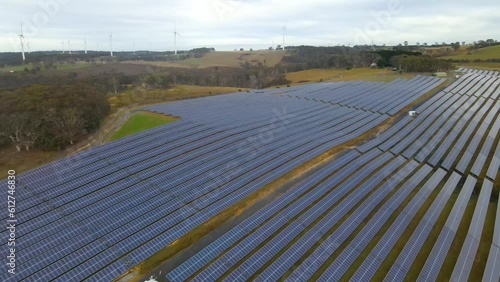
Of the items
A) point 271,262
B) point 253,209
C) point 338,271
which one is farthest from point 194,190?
point 338,271

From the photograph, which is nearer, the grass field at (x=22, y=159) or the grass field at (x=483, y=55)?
the grass field at (x=22, y=159)

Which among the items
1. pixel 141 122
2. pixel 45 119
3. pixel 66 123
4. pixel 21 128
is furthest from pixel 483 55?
pixel 21 128

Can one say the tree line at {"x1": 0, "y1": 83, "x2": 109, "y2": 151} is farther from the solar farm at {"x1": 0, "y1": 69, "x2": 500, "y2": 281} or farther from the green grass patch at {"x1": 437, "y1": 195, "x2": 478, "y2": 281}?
the green grass patch at {"x1": 437, "y1": 195, "x2": 478, "y2": 281}

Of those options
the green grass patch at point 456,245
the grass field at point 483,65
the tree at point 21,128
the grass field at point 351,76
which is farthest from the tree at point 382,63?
the tree at point 21,128

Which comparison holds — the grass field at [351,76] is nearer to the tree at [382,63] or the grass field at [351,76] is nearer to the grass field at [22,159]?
the tree at [382,63]

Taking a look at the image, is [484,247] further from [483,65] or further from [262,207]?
[483,65]

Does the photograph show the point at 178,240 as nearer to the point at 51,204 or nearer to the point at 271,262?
the point at 271,262

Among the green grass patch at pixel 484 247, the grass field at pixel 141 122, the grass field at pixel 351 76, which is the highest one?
the grass field at pixel 351 76
